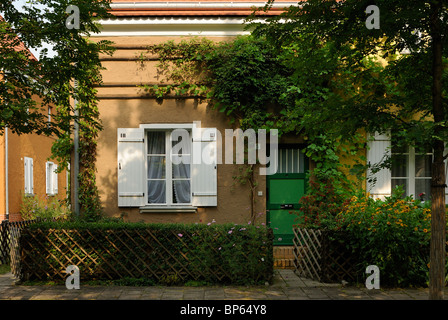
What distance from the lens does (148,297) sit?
686 cm

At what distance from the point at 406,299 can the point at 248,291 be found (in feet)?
7.98

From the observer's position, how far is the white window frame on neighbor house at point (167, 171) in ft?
32.2

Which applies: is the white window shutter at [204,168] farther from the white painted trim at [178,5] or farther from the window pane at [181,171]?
the white painted trim at [178,5]

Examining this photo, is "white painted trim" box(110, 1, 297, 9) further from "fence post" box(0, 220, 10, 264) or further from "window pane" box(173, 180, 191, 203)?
"fence post" box(0, 220, 10, 264)

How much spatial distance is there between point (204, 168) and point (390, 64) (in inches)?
201

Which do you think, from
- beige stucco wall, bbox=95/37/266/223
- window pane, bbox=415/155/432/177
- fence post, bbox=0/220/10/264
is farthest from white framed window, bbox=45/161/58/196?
window pane, bbox=415/155/432/177

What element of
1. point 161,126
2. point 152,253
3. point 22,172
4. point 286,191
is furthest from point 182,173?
point 22,172

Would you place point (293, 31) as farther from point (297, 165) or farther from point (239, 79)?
point (297, 165)

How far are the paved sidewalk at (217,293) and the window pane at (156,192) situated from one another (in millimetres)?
2807

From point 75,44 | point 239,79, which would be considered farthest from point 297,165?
point 75,44

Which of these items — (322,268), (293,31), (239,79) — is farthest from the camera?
(239,79)

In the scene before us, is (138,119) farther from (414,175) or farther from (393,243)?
(414,175)

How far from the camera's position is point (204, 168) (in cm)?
986

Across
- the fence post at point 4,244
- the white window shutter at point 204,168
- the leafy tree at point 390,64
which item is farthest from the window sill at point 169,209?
the leafy tree at point 390,64
